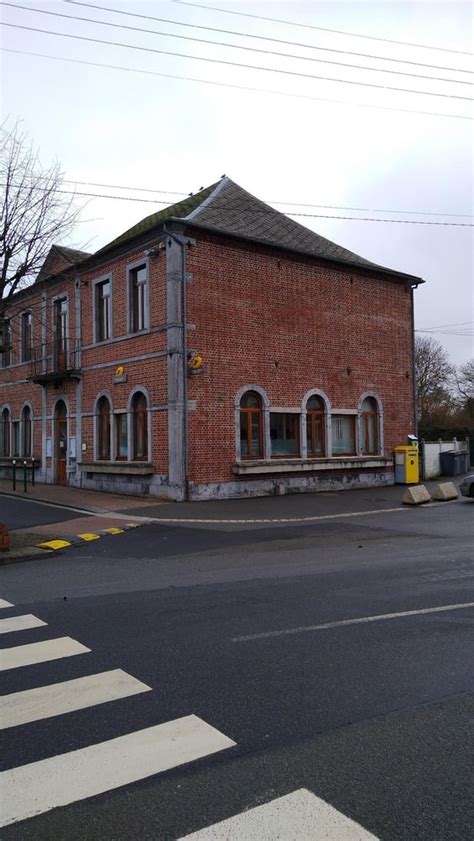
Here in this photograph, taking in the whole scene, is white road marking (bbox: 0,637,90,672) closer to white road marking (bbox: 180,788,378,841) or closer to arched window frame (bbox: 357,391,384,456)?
white road marking (bbox: 180,788,378,841)

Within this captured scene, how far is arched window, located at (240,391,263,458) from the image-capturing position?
18422 mm

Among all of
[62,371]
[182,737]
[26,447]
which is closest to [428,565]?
[182,737]

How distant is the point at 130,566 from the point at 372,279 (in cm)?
1706

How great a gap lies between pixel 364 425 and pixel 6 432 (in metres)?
16.1

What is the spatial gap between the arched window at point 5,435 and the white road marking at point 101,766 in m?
26.0

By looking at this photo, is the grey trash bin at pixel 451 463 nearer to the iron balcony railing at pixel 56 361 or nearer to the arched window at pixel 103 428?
the arched window at pixel 103 428

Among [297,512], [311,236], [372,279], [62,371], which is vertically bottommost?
[297,512]

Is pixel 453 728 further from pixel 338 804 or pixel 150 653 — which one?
pixel 150 653

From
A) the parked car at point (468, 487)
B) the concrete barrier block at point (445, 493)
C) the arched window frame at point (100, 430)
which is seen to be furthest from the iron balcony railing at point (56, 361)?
the parked car at point (468, 487)

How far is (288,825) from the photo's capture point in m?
2.73

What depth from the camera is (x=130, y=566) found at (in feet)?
29.5

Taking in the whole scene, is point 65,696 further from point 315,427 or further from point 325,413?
point 325,413

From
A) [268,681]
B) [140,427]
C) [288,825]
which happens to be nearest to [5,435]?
[140,427]

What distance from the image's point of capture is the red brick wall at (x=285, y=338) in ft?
57.5
